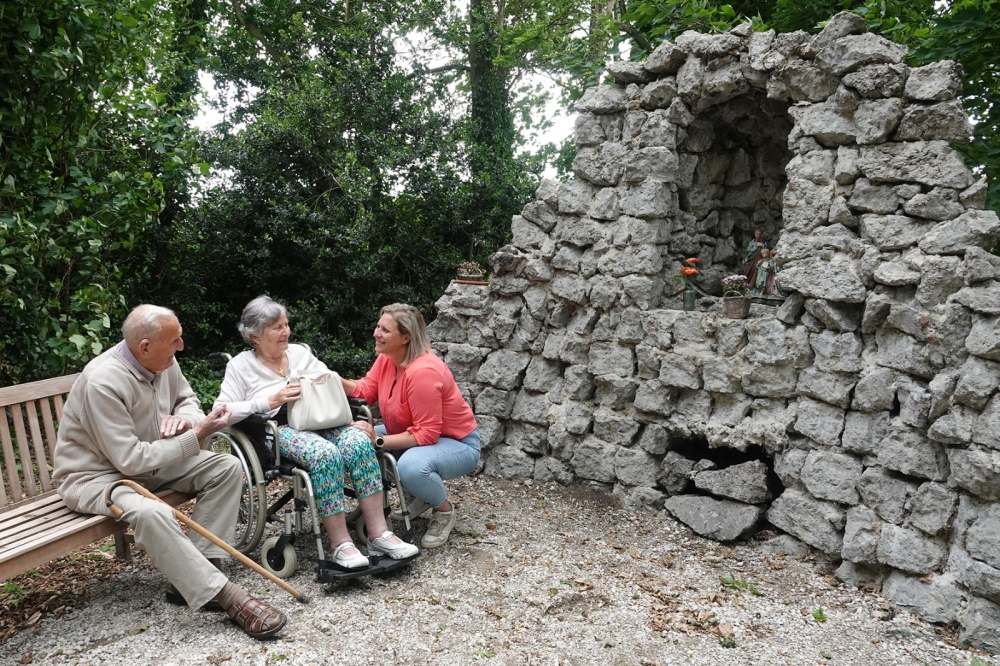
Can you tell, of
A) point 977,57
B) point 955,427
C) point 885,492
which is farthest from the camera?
point 977,57

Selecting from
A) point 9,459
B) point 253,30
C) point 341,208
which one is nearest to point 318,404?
point 9,459

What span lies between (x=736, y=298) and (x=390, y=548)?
2591 mm

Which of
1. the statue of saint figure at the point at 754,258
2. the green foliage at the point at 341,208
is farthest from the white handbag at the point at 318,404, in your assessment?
the green foliage at the point at 341,208

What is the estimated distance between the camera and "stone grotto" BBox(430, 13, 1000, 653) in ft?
11.6

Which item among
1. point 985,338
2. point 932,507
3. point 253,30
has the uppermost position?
point 253,30

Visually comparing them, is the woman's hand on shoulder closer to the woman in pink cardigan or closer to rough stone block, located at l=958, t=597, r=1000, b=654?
the woman in pink cardigan

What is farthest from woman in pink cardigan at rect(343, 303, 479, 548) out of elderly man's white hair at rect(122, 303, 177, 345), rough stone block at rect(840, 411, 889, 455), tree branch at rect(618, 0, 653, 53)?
tree branch at rect(618, 0, 653, 53)

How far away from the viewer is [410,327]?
13.4 ft

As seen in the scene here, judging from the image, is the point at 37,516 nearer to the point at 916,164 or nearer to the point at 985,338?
the point at 985,338

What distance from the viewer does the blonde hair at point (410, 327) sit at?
13.3 ft

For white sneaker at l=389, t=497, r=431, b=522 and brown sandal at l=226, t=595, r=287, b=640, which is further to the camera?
white sneaker at l=389, t=497, r=431, b=522

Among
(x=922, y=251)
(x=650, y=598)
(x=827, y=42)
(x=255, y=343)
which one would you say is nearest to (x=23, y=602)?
(x=255, y=343)

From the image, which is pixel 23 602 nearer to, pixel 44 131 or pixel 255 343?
pixel 255 343

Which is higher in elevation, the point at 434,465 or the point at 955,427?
the point at 955,427
